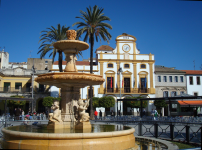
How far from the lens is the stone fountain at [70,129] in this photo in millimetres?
6823

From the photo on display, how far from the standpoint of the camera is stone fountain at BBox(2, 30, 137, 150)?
6.82 metres

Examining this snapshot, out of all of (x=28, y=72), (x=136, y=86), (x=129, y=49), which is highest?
(x=129, y=49)

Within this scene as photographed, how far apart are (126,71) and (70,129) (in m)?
32.3

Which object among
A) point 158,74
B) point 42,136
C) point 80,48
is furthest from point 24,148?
point 158,74

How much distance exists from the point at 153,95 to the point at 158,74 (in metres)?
4.68

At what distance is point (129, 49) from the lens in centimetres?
4097

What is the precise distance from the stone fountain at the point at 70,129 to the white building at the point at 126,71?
2888cm

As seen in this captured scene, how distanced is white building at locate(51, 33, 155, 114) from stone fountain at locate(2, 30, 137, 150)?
2888 centimetres

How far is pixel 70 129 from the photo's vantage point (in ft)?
29.2

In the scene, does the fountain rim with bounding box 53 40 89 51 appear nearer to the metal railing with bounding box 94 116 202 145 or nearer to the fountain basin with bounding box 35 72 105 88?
the fountain basin with bounding box 35 72 105 88

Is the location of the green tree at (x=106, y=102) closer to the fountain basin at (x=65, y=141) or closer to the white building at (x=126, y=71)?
the white building at (x=126, y=71)

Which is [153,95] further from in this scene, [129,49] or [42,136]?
[42,136]

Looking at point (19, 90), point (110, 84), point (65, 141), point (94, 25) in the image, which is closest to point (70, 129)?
point (65, 141)

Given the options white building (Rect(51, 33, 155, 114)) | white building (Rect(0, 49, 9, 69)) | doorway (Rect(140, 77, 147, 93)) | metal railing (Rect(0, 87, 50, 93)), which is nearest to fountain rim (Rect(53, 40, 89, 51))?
white building (Rect(51, 33, 155, 114))
